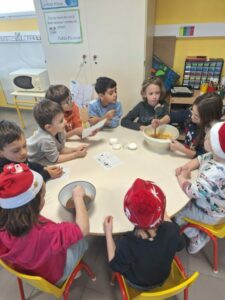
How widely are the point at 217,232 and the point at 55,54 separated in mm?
2428

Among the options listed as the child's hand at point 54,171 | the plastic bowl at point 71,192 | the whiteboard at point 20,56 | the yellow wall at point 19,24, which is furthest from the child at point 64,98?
the yellow wall at point 19,24

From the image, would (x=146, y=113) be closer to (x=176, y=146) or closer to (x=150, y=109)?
(x=150, y=109)

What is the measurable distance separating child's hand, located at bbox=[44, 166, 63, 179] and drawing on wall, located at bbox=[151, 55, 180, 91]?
1.78 metres

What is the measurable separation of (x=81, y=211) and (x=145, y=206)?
0.97 feet

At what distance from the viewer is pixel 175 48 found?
100 inches

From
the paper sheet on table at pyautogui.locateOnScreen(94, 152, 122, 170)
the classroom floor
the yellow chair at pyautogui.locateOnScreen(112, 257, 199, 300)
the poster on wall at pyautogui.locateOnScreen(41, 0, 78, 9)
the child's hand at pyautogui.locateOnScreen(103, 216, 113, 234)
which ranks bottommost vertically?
the classroom floor

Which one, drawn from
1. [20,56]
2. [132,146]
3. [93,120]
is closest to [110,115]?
[93,120]

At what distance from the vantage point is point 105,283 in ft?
4.42

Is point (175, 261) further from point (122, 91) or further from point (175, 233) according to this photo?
point (122, 91)

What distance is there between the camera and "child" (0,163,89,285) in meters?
0.76

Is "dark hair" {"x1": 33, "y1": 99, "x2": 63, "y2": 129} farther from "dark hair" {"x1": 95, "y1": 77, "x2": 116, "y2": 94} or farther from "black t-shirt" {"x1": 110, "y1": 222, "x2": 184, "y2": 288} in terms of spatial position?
"black t-shirt" {"x1": 110, "y1": 222, "x2": 184, "y2": 288}

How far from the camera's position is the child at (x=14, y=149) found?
113 centimetres

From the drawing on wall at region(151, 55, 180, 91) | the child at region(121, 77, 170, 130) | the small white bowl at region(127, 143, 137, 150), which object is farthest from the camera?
the drawing on wall at region(151, 55, 180, 91)

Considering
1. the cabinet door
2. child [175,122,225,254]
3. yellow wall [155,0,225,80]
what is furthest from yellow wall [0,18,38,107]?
child [175,122,225,254]
